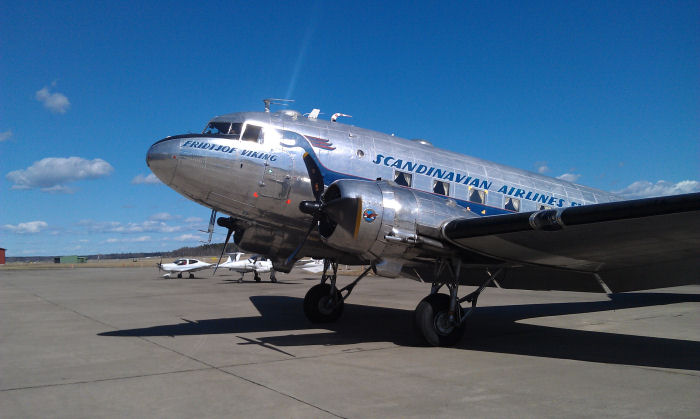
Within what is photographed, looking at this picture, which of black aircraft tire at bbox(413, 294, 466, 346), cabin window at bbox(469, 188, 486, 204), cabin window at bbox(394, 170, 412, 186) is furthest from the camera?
cabin window at bbox(469, 188, 486, 204)

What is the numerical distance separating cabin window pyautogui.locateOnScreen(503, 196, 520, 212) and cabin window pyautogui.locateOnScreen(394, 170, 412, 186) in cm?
279

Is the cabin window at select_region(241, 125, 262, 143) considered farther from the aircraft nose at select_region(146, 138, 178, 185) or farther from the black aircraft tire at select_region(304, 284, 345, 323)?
the black aircraft tire at select_region(304, 284, 345, 323)

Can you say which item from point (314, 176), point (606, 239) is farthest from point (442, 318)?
point (314, 176)

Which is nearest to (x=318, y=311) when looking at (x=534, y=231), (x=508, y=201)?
(x=508, y=201)

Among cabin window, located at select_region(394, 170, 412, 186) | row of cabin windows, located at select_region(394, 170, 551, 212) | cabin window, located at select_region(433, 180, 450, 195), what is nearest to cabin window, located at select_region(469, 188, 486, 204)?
row of cabin windows, located at select_region(394, 170, 551, 212)

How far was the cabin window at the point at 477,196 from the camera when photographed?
11000 millimetres

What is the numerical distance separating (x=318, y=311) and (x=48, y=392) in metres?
7.09

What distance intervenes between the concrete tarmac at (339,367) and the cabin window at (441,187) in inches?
126

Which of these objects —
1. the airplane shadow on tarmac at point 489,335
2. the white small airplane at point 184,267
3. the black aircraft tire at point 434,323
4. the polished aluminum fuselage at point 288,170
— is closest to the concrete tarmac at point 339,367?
the airplane shadow on tarmac at point 489,335

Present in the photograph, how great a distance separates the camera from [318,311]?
12297mm

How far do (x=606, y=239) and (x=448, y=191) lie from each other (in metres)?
3.58

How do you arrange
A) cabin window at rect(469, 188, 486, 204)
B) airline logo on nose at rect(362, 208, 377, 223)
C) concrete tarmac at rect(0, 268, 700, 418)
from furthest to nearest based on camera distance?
cabin window at rect(469, 188, 486, 204)
airline logo on nose at rect(362, 208, 377, 223)
concrete tarmac at rect(0, 268, 700, 418)

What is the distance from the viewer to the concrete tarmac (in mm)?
5168

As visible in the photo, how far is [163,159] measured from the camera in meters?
9.02
